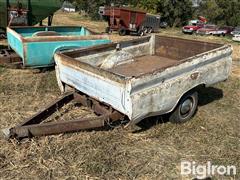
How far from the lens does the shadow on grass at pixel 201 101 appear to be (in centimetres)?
500

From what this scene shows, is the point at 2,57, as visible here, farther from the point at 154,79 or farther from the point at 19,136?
the point at 154,79

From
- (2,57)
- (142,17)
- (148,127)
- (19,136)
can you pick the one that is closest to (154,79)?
(148,127)

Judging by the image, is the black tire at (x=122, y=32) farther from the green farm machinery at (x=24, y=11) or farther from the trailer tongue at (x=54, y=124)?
the trailer tongue at (x=54, y=124)

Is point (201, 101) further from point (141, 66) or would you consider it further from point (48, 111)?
point (48, 111)

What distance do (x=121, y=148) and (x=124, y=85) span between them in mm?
955

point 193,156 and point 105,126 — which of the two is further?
point 105,126

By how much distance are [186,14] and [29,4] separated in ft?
76.0

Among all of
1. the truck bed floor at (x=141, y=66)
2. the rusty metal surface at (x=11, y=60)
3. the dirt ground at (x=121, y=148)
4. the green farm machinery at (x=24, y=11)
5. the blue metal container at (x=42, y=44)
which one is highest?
the green farm machinery at (x=24, y=11)

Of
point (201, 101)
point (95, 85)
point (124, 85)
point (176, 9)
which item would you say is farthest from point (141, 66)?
point (176, 9)

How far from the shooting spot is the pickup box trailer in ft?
13.2

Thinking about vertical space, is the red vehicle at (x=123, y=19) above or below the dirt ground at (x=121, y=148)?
above

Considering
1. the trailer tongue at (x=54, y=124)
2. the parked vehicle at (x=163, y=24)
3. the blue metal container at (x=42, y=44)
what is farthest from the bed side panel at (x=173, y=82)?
the parked vehicle at (x=163, y=24)

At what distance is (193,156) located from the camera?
4.29 metres

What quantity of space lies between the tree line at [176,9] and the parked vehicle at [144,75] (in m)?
21.1
